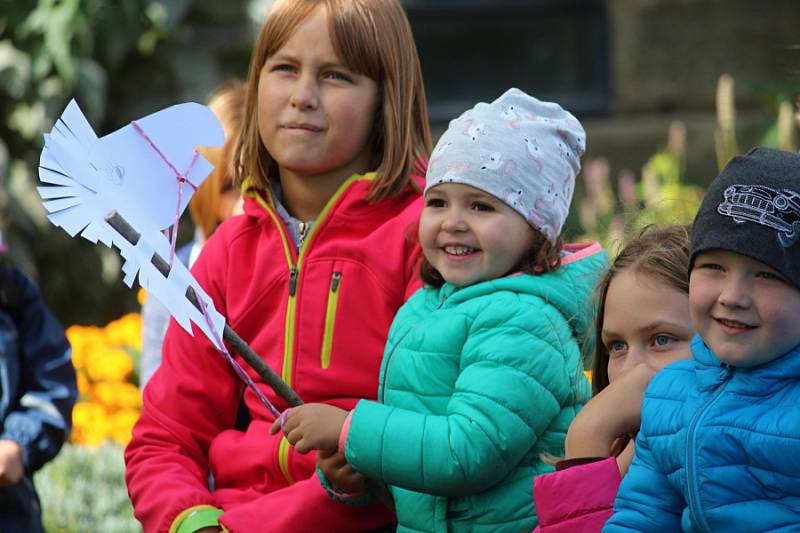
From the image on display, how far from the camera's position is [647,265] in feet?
8.08

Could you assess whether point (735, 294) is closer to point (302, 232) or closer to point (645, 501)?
point (645, 501)

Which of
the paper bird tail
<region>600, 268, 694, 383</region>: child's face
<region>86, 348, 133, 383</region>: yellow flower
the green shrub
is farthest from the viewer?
<region>86, 348, 133, 383</region>: yellow flower

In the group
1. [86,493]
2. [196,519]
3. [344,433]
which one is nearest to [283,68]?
[344,433]

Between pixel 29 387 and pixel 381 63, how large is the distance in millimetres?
1478

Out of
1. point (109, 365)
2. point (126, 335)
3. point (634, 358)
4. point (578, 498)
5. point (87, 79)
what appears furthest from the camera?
point (87, 79)

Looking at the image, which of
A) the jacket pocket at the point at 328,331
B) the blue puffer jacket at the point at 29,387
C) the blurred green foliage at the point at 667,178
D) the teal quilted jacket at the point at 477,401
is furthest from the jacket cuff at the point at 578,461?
the blurred green foliage at the point at 667,178

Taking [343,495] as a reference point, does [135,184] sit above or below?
above

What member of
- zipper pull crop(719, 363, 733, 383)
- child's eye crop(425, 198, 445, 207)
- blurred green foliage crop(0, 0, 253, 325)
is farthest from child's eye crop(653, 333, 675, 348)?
blurred green foliage crop(0, 0, 253, 325)

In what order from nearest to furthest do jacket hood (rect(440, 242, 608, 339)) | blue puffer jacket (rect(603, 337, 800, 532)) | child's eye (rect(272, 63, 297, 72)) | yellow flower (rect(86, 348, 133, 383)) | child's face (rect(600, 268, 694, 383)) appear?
1. blue puffer jacket (rect(603, 337, 800, 532))
2. child's face (rect(600, 268, 694, 383))
3. jacket hood (rect(440, 242, 608, 339))
4. child's eye (rect(272, 63, 297, 72))
5. yellow flower (rect(86, 348, 133, 383))

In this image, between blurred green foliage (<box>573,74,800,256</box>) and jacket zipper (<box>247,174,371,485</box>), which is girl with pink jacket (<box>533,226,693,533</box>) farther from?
blurred green foliage (<box>573,74,800,256</box>)

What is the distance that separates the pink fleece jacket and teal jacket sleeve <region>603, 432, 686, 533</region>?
11cm

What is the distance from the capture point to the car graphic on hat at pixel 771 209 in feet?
6.67

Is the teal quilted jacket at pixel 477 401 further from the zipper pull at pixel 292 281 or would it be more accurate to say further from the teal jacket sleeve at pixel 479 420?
the zipper pull at pixel 292 281

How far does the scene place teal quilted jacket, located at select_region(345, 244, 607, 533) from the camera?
2.48 m
